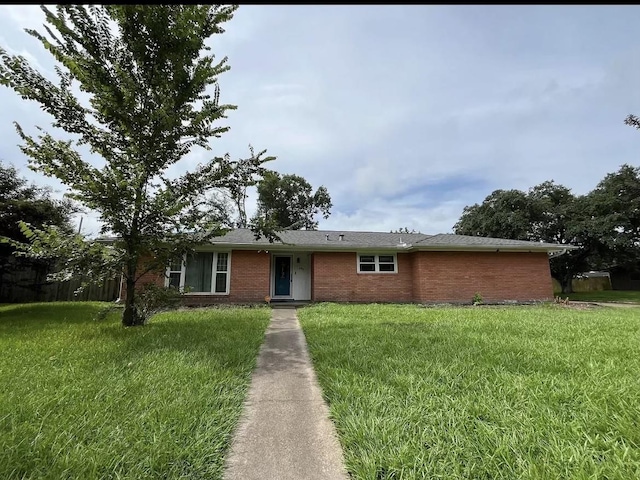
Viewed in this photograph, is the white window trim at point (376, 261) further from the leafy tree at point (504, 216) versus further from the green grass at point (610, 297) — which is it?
the leafy tree at point (504, 216)

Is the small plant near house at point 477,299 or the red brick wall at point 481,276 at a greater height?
the red brick wall at point 481,276

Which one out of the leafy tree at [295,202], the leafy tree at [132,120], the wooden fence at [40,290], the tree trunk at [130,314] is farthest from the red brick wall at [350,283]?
the leafy tree at [295,202]

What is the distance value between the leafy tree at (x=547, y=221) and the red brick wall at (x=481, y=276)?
12094mm

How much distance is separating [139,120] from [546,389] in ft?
27.6

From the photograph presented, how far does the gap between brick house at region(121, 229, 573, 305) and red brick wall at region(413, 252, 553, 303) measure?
0.04 meters

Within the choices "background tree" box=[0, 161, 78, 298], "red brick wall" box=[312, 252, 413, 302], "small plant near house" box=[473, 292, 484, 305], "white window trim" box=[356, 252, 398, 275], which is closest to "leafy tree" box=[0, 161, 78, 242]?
"background tree" box=[0, 161, 78, 298]

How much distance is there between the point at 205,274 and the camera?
42.5 ft

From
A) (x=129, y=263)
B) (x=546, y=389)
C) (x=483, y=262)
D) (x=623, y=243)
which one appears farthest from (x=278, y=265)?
(x=623, y=243)

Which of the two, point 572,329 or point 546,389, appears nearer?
point 546,389

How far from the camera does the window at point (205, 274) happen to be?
12703mm

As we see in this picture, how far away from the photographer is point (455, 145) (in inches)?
486

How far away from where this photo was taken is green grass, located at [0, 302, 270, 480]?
204cm

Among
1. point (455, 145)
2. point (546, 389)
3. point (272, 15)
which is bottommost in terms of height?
point (546, 389)

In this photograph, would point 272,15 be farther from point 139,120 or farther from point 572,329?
point 572,329
